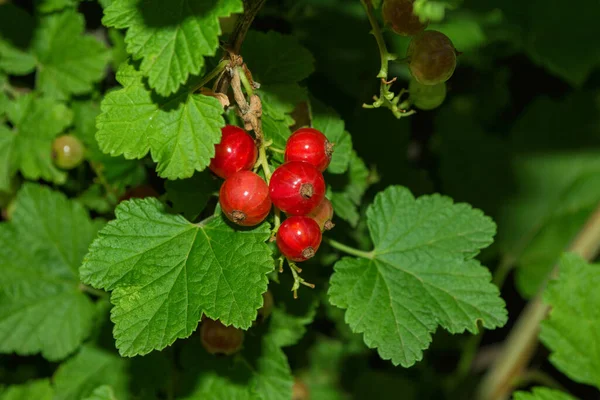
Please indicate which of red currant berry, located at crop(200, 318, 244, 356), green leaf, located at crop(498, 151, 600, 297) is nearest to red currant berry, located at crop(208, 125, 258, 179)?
red currant berry, located at crop(200, 318, 244, 356)

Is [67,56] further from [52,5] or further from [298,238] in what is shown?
[298,238]

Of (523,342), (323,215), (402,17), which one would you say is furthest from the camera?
(523,342)

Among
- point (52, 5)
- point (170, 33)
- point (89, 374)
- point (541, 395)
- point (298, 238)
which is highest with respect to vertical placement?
point (170, 33)

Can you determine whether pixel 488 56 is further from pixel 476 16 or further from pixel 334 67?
pixel 334 67

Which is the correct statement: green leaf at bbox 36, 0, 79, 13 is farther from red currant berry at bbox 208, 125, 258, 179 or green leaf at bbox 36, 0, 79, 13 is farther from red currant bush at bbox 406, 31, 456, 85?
red currant bush at bbox 406, 31, 456, 85

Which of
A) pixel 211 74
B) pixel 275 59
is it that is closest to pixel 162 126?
pixel 211 74

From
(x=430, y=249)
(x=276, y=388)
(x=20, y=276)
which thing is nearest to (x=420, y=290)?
(x=430, y=249)
